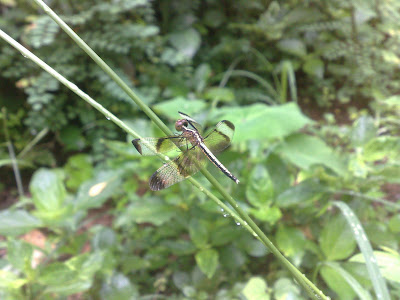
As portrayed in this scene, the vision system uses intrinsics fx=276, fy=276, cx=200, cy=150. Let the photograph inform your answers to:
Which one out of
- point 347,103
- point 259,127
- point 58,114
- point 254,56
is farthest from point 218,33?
point 259,127

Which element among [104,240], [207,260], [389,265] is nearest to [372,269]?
[389,265]

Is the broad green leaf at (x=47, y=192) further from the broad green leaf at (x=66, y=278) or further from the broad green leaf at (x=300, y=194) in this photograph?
the broad green leaf at (x=300, y=194)

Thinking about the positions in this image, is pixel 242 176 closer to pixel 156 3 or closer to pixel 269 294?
pixel 269 294

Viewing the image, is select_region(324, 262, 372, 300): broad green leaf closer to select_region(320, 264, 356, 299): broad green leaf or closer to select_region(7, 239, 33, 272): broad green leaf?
select_region(320, 264, 356, 299): broad green leaf

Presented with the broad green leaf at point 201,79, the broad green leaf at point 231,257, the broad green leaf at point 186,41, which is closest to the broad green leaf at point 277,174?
Result: the broad green leaf at point 231,257

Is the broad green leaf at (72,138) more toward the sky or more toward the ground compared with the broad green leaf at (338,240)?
more toward the sky

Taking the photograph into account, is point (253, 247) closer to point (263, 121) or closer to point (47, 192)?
point (263, 121)
